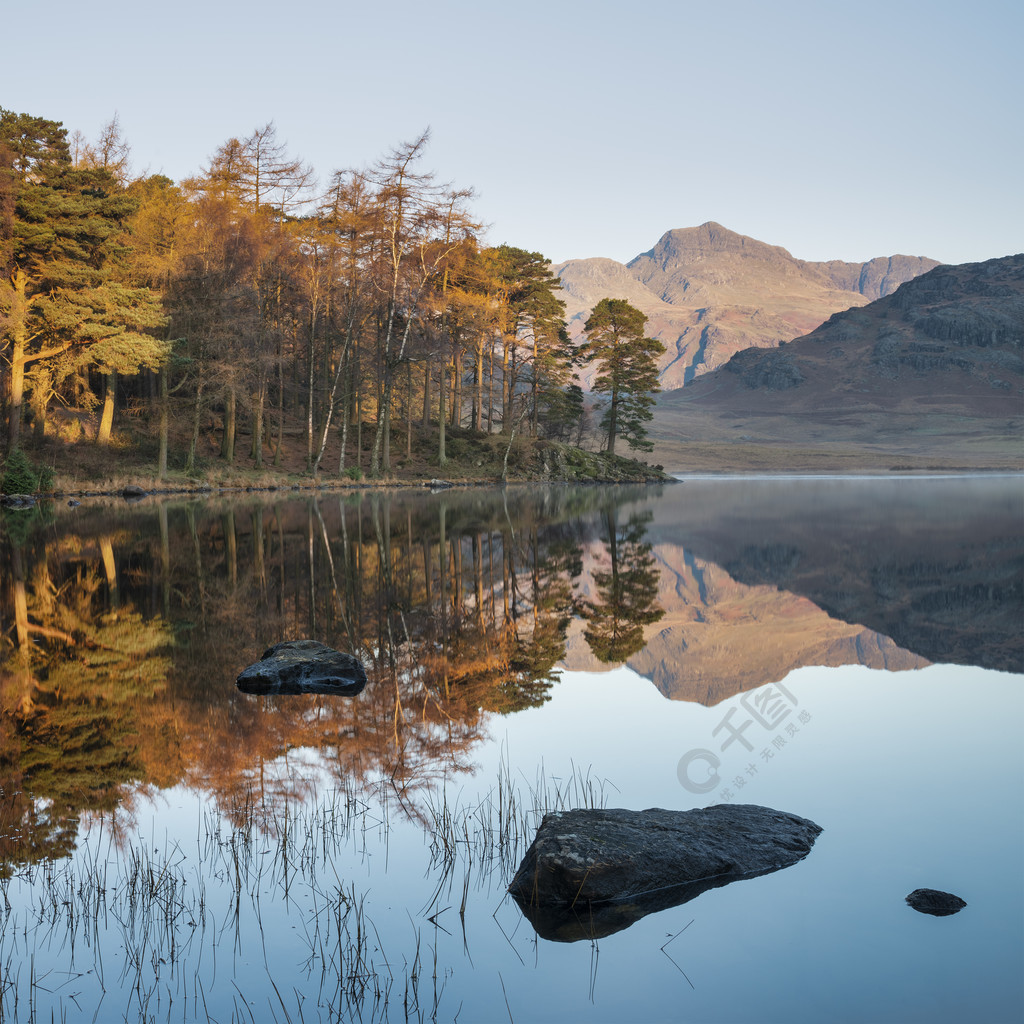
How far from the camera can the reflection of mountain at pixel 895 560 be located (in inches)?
462

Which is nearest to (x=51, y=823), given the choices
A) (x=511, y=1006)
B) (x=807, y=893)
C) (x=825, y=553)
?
(x=511, y=1006)

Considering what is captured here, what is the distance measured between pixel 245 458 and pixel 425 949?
42.1 meters

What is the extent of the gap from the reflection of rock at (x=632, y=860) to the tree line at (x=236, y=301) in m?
32.3

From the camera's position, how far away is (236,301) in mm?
37375

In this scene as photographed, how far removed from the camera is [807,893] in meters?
4.33

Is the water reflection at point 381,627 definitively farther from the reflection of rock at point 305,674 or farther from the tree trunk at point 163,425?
the tree trunk at point 163,425

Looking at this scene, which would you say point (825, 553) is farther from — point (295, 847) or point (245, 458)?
point (245, 458)

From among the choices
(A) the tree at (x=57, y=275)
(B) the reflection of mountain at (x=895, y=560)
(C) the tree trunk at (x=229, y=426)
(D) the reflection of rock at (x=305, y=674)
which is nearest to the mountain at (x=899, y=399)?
(B) the reflection of mountain at (x=895, y=560)

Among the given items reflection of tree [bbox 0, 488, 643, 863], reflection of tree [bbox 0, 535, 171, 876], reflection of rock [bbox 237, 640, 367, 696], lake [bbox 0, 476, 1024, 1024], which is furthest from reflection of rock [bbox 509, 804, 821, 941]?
reflection of rock [bbox 237, 640, 367, 696]

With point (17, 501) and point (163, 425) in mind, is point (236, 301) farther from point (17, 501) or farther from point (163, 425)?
point (17, 501)

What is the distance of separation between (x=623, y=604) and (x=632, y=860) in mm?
8713

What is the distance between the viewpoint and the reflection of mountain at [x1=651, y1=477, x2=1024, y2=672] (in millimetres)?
11742

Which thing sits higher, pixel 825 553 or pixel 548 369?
pixel 548 369

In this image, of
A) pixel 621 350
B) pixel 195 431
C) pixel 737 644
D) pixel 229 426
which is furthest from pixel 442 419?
pixel 737 644
